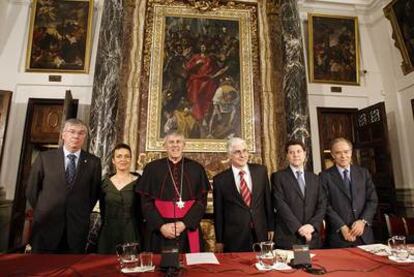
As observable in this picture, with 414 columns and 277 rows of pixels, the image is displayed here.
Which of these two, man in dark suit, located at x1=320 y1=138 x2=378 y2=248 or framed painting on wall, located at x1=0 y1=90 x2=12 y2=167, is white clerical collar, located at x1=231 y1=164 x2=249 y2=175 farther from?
framed painting on wall, located at x1=0 y1=90 x2=12 y2=167

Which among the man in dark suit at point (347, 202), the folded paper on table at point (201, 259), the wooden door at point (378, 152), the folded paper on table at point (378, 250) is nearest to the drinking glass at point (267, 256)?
the folded paper on table at point (201, 259)

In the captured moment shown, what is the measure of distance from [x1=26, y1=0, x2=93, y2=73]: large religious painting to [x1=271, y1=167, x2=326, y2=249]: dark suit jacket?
4.96 meters

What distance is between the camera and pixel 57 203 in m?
2.74

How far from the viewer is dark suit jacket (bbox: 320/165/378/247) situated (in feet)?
9.75

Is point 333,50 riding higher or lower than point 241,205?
higher

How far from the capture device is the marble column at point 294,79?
18.1 ft

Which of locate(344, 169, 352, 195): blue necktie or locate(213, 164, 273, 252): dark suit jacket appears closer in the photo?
locate(213, 164, 273, 252): dark suit jacket

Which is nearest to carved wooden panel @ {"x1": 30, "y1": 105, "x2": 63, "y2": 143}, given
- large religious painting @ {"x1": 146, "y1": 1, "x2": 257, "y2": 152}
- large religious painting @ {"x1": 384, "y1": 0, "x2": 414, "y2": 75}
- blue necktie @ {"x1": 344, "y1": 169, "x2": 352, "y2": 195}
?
large religious painting @ {"x1": 146, "y1": 1, "x2": 257, "y2": 152}

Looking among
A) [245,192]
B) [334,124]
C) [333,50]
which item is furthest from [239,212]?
[333,50]

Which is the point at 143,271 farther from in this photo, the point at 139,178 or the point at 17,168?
the point at 17,168

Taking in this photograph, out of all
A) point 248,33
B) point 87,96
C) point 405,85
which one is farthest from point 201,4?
point 405,85

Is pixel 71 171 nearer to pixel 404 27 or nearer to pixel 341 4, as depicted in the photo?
pixel 404 27

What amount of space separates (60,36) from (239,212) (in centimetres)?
555

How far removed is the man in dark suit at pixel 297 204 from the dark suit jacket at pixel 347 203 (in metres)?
0.17
